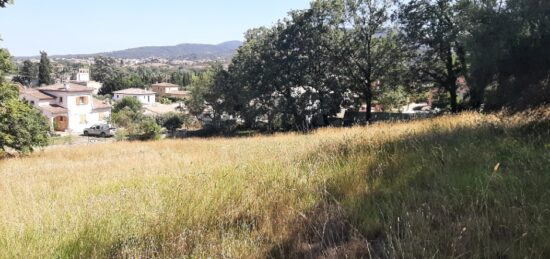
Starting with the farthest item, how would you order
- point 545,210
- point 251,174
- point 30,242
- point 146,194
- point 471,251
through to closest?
point 251,174 < point 146,194 < point 30,242 < point 545,210 < point 471,251

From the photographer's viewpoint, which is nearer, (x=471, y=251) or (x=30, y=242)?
(x=471, y=251)

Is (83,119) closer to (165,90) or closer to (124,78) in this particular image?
(165,90)

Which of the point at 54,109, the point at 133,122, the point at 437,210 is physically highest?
the point at 437,210

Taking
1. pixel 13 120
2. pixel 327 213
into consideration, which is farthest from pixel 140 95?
pixel 327 213

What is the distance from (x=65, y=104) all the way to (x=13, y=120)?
38.2 meters

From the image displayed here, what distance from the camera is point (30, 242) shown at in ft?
10.1

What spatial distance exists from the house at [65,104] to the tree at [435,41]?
45.2 meters

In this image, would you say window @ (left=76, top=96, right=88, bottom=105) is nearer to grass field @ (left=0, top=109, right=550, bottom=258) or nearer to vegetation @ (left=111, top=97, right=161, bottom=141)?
vegetation @ (left=111, top=97, right=161, bottom=141)

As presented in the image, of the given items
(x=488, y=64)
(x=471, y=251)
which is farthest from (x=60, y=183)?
(x=488, y=64)

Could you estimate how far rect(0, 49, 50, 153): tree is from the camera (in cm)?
1812

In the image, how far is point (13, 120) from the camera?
19.1 m

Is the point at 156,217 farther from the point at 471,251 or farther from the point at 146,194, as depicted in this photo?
the point at 471,251

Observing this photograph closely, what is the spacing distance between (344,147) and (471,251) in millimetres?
3650

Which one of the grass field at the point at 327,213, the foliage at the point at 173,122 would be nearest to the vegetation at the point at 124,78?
the foliage at the point at 173,122
